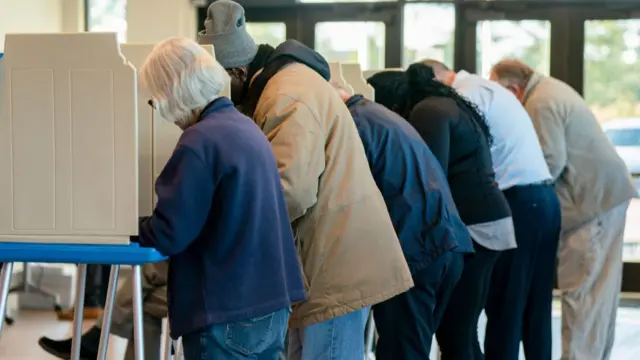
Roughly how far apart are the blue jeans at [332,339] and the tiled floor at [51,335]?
179 centimetres

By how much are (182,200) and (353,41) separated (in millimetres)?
3971

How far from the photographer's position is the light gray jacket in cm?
320

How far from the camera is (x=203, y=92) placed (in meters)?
1.66

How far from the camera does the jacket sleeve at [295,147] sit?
1802 millimetres

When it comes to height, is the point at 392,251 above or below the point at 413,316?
above

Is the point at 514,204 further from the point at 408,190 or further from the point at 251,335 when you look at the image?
the point at 251,335

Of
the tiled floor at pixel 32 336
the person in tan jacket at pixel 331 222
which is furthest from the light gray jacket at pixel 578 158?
the tiled floor at pixel 32 336

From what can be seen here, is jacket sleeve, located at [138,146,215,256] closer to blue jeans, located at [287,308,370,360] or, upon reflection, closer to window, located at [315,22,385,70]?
blue jeans, located at [287,308,370,360]

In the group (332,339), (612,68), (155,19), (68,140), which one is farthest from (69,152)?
(612,68)

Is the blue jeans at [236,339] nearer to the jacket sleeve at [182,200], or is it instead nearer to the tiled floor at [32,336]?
the jacket sleeve at [182,200]

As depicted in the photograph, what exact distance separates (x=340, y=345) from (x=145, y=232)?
1.81 feet

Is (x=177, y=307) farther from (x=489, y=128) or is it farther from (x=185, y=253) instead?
(x=489, y=128)

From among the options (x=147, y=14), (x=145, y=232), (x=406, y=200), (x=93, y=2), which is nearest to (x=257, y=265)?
(x=145, y=232)

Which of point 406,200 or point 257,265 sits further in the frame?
point 406,200
